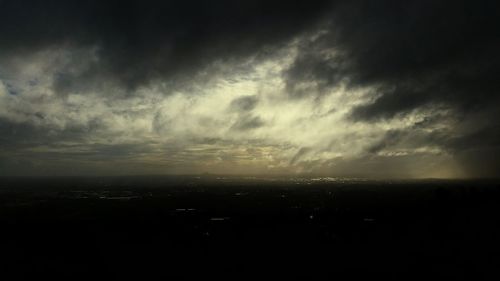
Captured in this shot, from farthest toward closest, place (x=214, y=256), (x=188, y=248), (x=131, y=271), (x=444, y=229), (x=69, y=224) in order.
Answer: (x=69, y=224) < (x=444, y=229) < (x=188, y=248) < (x=214, y=256) < (x=131, y=271)

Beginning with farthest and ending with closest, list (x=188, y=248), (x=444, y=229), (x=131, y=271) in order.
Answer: (x=444, y=229) → (x=188, y=248) → (x=131, y=271)

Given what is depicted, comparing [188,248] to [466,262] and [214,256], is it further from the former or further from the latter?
[466,262]

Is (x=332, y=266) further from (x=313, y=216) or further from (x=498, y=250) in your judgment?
(x=313, y=216)

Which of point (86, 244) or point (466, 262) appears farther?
point (86, 244)

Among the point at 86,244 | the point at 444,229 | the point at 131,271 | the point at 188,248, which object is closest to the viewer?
the point at 131,271

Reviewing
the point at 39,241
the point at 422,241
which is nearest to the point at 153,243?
the point at 39,241

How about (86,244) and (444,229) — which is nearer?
(86,244)

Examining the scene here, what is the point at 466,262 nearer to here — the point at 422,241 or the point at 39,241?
the point at 422,241

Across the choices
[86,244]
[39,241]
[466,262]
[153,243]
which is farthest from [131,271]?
[466,262]
